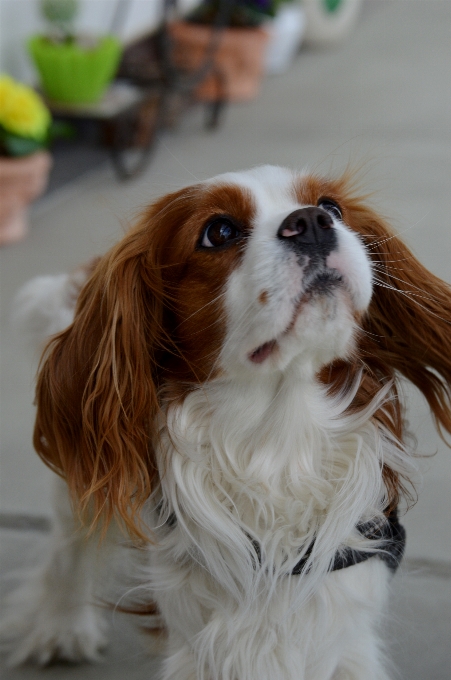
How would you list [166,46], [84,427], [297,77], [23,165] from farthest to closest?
[297,77] < [166,46] < [23,165] < [84,427]

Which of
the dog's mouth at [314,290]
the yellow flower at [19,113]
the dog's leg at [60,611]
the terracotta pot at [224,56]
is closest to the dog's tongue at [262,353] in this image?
the dog's mouth at [314,290]

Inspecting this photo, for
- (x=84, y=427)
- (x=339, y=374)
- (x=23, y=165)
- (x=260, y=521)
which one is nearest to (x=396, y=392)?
(x=339, y=374)

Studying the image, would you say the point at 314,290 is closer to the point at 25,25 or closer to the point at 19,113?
the point at 19,113

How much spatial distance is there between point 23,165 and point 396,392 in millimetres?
2528

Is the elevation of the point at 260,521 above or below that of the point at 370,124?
below

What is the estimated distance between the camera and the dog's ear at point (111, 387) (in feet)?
5.28

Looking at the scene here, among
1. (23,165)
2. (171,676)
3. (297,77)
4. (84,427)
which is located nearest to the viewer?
(84,427)

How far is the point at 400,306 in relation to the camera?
5.88 ft

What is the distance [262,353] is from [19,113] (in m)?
2.69

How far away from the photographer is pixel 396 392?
5.72 feet

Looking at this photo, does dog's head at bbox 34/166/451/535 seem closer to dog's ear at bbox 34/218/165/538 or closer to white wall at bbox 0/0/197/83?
dog's ear at bbox 34/218/165/538

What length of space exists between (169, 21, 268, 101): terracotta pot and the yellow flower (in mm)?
2062

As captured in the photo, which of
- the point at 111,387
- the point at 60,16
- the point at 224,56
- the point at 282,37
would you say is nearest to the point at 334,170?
the point at 111,387

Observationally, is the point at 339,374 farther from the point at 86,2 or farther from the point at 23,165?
the point at 86,2
